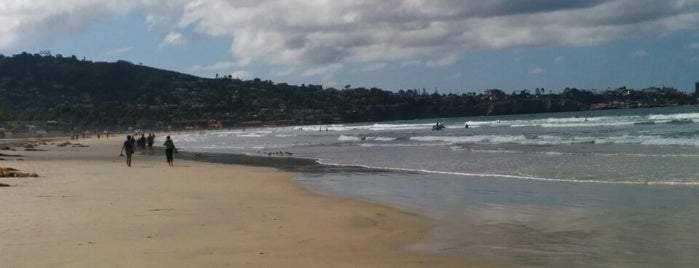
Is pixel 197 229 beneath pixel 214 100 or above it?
beneath

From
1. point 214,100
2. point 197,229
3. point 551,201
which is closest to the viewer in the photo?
point 197,229

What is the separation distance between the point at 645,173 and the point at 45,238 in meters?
14.1

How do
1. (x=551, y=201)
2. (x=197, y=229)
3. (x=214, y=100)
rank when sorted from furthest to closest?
(x=214, y=100) → (x=551, y=201) → (x=197, y=229)

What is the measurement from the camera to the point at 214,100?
182m

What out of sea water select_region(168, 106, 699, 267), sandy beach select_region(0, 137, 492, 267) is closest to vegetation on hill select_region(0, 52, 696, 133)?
sea water select_region(168, 106, 699, 267)

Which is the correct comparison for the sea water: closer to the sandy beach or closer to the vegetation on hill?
the sandy beach

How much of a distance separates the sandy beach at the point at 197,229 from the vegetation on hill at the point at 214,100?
13095cm

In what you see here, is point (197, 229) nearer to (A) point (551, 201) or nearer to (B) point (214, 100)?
(A) point (551, 201)

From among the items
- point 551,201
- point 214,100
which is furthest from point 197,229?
point 214,100

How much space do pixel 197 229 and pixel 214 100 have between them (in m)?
175

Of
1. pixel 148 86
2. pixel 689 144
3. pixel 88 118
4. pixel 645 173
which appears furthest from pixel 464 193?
pixel 148 86

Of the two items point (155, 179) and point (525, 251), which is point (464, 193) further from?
point (155, 179)

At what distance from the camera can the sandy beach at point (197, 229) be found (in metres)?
7.76

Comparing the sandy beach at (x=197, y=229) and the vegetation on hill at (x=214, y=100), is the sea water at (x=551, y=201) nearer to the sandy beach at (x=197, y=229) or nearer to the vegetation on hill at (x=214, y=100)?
the sandy beach at (x=197, y=229)
